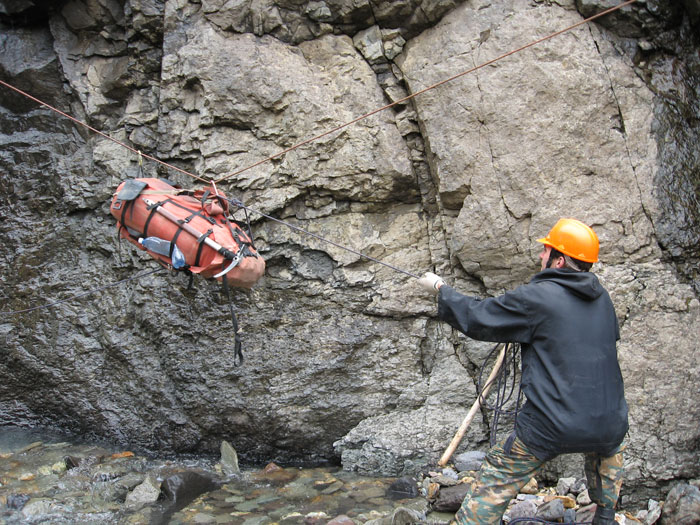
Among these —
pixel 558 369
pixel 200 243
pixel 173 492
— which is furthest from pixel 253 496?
pixel 558 369

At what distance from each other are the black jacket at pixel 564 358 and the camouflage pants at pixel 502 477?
0.25 ft

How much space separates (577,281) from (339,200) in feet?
8.27

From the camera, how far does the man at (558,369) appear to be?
2635mm

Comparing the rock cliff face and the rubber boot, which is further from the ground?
the rock cliff face

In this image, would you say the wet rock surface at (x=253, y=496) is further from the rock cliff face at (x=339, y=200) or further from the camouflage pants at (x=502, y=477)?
the camouflage pants at (x=502, y=477)

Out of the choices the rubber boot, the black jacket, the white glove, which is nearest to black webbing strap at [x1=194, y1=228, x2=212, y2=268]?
the white glove

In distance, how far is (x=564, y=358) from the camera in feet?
8.73

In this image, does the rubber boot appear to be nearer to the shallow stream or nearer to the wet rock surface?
the wet rock surface

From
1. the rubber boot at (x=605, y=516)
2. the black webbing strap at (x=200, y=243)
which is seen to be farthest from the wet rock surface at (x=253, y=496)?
the black webbing strap at (x=200, y=243)

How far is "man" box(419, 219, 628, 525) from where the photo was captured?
8.64 ft

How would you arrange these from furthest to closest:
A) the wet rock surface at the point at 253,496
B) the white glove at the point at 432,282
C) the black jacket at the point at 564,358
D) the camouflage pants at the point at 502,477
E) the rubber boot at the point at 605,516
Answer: the wet rock surface at the point at 253,496, the white glove at the point at 432,282, the rubber boot at the point at 605,516, the camouflage pants at the point at 502,477, the black jacket at the point at 564,358

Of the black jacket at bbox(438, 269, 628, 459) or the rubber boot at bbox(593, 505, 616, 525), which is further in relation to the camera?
the rubber boot at bbox(593, 505, 616, 525)

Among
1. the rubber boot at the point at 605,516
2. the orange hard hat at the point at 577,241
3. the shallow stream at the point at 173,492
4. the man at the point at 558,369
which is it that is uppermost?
the orange hard hat at the point at 577,241

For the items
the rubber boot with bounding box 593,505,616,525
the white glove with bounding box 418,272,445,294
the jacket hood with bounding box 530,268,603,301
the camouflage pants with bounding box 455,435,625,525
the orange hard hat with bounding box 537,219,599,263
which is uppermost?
the orange hard hat with bounding box 537,219,599,263
